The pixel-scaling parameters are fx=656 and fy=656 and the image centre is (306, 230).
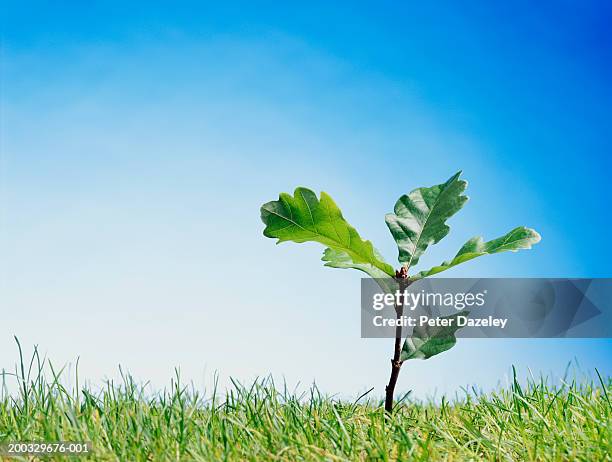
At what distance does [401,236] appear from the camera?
188 centimetres

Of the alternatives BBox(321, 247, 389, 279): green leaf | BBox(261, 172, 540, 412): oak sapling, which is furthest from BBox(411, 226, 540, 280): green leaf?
BBox(321, 247, 389, 279): green leaf

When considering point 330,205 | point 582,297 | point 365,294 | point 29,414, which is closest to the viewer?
point 330,205

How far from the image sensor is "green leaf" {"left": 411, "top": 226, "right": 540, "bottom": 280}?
5.84 ft

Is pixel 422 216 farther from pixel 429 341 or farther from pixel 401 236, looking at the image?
pixel 429 341

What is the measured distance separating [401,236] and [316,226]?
0.88ft

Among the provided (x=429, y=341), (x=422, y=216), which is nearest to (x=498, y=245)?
(x=422, y=216)

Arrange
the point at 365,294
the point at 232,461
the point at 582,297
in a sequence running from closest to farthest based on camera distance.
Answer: the point at 232,461
the point at 365,294
the point at 582,297

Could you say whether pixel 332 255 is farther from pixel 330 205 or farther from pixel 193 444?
pixel 193 444

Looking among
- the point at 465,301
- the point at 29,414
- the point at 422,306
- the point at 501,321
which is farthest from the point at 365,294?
the point at 29,414

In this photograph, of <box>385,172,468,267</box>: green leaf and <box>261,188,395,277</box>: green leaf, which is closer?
<box>261,188,395,277</box>: green leaf

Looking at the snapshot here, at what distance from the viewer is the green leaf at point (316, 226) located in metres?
1.75

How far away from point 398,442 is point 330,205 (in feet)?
2.04

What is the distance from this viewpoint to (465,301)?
2139mm

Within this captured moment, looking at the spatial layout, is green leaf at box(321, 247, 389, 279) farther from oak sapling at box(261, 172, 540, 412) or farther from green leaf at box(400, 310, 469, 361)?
green leaf at box(400, 310, 469, 361)
